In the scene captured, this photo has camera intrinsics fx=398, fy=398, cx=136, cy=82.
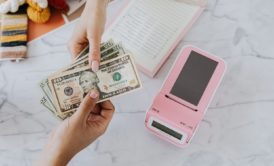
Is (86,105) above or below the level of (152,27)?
below

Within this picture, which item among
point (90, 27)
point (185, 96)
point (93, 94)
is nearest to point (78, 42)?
point (90, 27)

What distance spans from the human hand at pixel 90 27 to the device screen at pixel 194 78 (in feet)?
0.67

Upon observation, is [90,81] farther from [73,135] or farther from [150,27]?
[150,27]

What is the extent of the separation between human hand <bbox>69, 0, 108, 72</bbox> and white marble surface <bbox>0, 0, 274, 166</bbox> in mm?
81

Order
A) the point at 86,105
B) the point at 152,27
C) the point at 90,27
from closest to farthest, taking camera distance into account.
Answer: the point at 86,105, the point at 90,27, the point at 152,27

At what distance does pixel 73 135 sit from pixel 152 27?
1.17 feet

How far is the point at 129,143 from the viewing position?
3.03 ft

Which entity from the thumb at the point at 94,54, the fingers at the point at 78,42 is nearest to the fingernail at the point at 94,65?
the thumb at the point at 94,54

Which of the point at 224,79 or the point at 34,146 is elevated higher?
the point at 224,79

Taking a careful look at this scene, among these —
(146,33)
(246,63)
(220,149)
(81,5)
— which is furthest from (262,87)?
(81,5)

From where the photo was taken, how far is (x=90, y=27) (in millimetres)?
906

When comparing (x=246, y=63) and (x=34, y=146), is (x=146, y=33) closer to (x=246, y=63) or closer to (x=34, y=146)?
(x=246, y=63)

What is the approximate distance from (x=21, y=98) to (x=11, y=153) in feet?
0.44

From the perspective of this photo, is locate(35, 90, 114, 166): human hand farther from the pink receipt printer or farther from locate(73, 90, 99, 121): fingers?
the pink receipt printer
